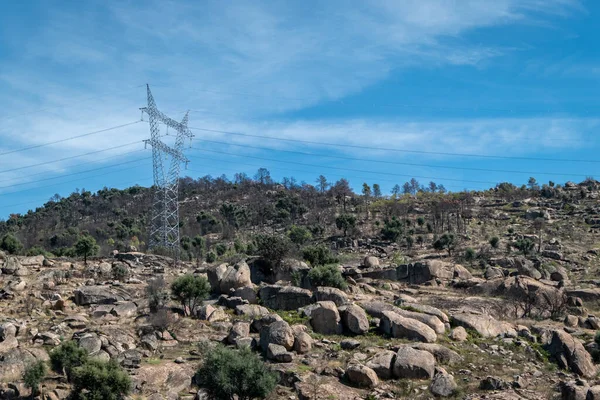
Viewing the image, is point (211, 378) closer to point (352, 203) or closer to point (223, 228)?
point (223, 228)

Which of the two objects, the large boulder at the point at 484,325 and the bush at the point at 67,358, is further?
the large boulder at the point at 484,325

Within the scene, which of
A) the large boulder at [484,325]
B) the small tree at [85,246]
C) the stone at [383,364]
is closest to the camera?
the stone at [383,364]

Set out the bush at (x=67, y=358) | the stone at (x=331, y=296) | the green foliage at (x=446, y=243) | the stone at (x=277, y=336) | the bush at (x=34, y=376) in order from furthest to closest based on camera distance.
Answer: the green foliage at (x=446, y=243) → the stone at (x=331, y=296) → the stone at (x=277, y=336) → the bush at (x=67, y=358) → the bush at (x=34, y=376)

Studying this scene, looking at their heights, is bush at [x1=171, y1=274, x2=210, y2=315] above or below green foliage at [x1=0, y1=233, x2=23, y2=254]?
below

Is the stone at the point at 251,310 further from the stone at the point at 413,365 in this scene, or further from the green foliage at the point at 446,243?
the green foliage at the point at 446,243

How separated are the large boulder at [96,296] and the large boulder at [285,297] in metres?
8.29

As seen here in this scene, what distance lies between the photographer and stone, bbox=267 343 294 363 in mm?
23562

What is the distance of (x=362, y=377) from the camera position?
21.8m

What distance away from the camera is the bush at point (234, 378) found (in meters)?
19.8

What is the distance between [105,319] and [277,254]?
13.4m

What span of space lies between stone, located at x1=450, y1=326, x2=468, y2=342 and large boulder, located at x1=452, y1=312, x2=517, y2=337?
0.99 metres

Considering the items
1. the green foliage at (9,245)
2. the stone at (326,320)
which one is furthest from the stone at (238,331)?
the green foliage at (9,245)

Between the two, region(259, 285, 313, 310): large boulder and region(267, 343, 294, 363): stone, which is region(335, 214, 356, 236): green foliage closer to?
region(259, 285, 313, 310): large boulder

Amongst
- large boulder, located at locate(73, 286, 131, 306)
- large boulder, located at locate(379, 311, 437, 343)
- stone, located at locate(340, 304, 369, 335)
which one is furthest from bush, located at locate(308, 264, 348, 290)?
large boulder, located at locate(73, 286, 131, 306)
